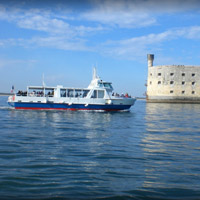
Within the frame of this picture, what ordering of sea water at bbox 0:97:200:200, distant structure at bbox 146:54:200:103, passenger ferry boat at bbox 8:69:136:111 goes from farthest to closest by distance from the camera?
distant structure at bbox 146:54:200:103, passenger ferry boat at bbox 8:69:136:111, sea water at bbox 0:97:200:200

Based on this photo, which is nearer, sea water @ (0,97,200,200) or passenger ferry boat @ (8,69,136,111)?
sea water @ (0,97,200,200)

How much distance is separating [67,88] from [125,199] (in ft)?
89.8

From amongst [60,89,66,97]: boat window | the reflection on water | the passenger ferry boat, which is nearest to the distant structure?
the passenger ferry boat

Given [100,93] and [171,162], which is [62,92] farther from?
[171,162]

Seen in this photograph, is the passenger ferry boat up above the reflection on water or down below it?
above

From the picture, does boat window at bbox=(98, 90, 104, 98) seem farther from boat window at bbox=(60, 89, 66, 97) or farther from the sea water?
the sea water

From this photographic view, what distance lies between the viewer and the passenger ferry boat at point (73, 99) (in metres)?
31.2

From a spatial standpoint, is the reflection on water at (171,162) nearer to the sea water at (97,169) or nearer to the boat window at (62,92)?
the sea water at (97,169)

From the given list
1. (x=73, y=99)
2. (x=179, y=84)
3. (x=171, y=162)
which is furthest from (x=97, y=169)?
(x=179, y=84)

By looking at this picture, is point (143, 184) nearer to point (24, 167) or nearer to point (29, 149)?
point (24, 167)

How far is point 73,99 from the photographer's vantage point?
31594 mm

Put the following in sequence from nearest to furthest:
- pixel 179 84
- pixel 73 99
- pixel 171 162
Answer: pixel 171 162 < pixel 73 99 < pixel 179 84

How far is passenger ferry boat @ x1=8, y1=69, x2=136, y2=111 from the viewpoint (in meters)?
31.2

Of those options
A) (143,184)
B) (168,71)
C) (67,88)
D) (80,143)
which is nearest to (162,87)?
(168,71)
